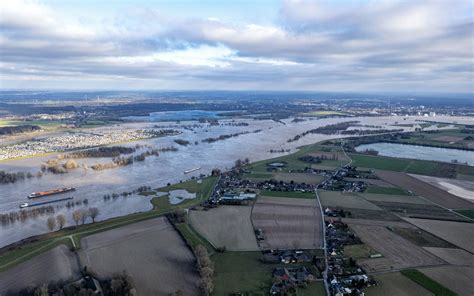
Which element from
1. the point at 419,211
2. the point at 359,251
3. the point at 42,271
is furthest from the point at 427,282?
the point at 42,271

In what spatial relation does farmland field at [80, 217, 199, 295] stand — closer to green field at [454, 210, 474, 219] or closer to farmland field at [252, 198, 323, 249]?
farmland field at [252, 198, 323, 249]

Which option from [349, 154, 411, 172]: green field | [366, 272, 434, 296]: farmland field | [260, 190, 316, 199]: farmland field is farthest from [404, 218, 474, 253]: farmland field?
[349, 154, 411, 172]: green field

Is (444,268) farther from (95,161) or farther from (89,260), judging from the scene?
(95,161)

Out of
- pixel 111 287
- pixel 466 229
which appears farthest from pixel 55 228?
pixel 466 229

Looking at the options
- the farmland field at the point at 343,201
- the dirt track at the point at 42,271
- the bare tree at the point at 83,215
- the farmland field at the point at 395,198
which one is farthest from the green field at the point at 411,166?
the dirt track at the point at 42,271

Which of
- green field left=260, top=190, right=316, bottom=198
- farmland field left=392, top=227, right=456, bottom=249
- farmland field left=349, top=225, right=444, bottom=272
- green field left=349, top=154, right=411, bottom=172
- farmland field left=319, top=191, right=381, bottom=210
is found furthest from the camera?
green field left=349, top=154, right=411, bottom=172

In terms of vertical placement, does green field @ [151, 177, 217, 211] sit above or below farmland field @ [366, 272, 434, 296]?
below
